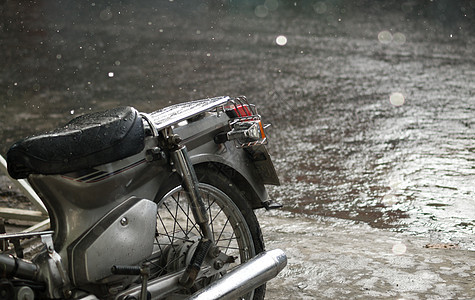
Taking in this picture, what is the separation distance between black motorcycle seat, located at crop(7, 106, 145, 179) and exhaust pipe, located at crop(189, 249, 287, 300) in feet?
2.09

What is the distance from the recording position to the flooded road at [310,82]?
5.91 meters

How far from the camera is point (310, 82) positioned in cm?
1030

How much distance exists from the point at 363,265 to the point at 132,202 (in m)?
1.85

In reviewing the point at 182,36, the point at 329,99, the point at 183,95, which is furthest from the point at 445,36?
the point at 183,95

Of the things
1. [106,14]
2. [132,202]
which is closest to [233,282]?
[132,202]

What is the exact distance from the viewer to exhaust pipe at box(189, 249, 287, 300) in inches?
110

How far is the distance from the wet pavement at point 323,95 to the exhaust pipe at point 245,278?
751 mm

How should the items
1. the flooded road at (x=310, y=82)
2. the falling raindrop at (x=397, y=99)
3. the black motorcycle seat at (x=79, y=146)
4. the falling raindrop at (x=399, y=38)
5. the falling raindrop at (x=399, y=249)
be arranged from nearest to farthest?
1. the black motorcycle seat at (x=79, y=146)
2. the falling raindrop at (x=399, y=249)
3. the flooded road at (x=310, y=82)
4. the falling raindrop at (x=397, y=99)
5. the falling raindrop at (x=399, y=38)

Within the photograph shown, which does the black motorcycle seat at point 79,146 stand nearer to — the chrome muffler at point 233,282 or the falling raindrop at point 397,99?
the chrome muffler at point 233,282

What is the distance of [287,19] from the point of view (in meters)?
16.9

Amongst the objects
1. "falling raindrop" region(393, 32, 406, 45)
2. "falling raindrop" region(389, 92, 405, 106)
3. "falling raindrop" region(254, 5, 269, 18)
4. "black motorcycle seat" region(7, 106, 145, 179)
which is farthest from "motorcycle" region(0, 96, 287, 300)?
"falling raindrop" region(254, 5, 269, 18)

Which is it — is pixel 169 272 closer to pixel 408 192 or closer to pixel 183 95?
pixel 408 192

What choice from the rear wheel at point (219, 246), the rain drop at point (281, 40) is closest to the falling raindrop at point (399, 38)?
the rain drop at point (281, 40)

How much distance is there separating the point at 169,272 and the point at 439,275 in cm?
174
